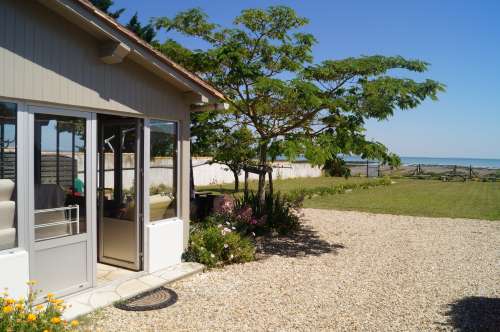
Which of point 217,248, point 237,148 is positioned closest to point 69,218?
point 217,248

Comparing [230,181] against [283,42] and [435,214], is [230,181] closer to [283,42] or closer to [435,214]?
[435,214]

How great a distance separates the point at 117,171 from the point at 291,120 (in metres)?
4.64

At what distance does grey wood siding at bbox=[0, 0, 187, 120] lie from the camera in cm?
446

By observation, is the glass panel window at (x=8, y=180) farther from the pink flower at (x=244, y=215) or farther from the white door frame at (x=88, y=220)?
the pink flower at (x=244, y=215)

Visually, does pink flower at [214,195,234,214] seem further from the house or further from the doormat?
the doormat

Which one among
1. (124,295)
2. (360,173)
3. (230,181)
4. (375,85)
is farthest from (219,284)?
(360,173)

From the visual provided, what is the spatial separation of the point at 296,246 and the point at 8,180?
6.03m

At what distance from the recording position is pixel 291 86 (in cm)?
782

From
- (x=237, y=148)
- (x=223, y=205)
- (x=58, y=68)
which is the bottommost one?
(x=223, y=205)

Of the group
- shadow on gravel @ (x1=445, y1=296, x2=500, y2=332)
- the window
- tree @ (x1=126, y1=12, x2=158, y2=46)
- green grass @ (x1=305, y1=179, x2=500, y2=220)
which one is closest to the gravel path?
shadow on gravel @ (x1=445, y1=296, x2=500, y2=332)

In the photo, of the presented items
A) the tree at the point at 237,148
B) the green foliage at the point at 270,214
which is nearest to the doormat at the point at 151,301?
the green foliage at the point at 270,214

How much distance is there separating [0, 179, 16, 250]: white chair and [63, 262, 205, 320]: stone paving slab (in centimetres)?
102

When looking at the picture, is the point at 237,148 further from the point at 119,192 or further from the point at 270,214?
the point at 119,192

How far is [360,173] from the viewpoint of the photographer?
3606cm
